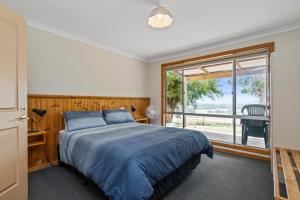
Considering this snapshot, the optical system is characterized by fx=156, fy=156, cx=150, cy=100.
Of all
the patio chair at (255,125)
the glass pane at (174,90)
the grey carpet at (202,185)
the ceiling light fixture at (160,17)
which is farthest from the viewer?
the glass pane at (174,90)

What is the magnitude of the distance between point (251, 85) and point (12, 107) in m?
3.98

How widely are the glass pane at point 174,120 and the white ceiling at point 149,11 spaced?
81.5 inches

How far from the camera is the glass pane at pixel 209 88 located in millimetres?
3658

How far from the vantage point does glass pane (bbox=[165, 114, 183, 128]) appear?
448cm

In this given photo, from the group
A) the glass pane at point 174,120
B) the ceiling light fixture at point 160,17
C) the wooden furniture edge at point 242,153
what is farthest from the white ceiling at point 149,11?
the wooden furniture edge at point 242,153

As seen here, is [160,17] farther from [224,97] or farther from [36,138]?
[36,138]

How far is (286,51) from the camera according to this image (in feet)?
9.12

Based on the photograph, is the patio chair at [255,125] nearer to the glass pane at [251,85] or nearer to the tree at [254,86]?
the glass pane at [251,85]

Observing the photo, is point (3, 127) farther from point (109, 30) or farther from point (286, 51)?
point (286, 51)

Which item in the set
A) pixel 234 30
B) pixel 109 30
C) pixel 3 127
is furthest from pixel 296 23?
pixel 3 127

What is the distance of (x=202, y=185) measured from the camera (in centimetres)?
212

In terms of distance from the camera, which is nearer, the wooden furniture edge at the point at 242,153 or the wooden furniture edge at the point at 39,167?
the wooden furniture edge at the point at 39,167

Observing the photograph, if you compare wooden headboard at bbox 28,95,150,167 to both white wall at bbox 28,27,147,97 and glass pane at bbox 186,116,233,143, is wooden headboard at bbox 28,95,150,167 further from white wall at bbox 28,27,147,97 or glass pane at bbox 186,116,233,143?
glass pane at bbox 186,116,233,143

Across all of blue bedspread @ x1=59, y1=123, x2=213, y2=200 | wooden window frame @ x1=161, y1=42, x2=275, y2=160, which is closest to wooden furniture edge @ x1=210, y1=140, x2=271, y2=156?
wooden window frame @ x1=161, y1=42, x2=275, y2=160
